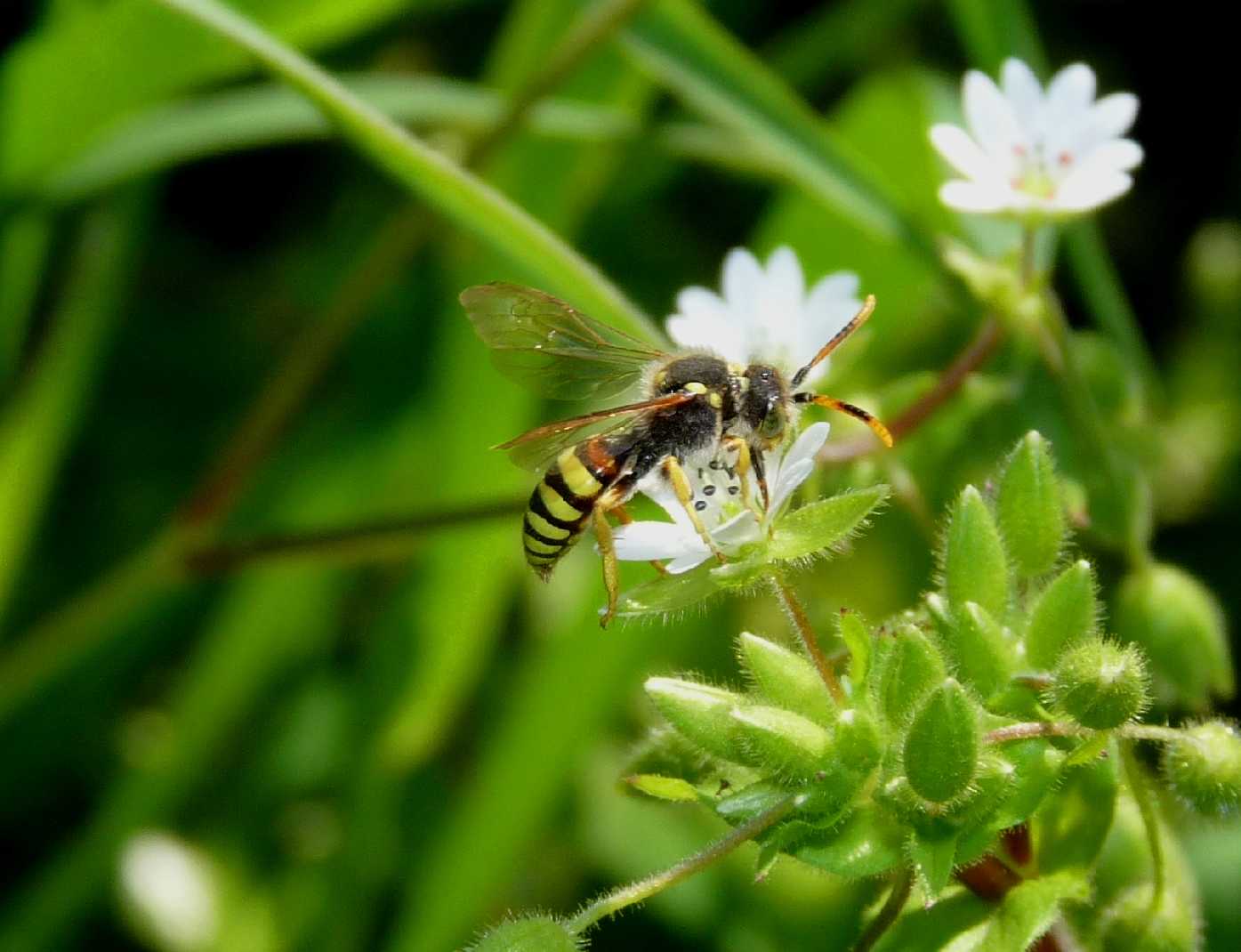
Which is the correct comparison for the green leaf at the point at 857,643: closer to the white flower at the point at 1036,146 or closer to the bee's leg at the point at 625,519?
the bee's leg at the point at 625,519

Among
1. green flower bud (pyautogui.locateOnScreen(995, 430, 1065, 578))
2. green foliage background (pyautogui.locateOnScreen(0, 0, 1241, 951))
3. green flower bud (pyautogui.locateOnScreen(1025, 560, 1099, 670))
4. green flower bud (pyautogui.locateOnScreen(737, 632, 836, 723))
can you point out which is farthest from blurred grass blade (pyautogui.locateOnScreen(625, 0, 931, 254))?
green flower bud (pyautogui.locateOnScreen(737, 632, 836, 723))

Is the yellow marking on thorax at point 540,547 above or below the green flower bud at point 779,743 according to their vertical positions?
above

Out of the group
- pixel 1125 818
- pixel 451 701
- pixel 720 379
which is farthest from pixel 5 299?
pixel 1125 818

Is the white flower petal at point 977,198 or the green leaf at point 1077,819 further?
the white flower petal at point 977,198

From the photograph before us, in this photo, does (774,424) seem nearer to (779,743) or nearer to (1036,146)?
(779,743)

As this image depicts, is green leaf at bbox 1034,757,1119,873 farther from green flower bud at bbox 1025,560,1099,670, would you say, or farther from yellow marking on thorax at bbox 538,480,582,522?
yellow marking on thorax at bbox 538,480,582,522

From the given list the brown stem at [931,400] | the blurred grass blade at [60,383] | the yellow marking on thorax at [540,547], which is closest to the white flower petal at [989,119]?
the brown stem at [931,400]
